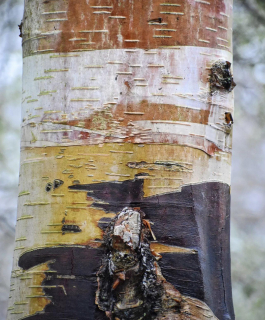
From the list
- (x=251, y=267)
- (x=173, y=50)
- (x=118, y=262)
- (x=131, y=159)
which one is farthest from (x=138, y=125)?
(x=251, y=267)

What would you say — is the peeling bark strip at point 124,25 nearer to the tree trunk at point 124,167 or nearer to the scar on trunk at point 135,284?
the tree trunk at point 124,167

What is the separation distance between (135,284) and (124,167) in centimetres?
25

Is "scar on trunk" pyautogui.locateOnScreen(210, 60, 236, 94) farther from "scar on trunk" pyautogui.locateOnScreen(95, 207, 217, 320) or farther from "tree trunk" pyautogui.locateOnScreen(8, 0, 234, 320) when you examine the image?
"scar on trunk" pyautogui.locateOnScreen(95, 207, 217, 320)

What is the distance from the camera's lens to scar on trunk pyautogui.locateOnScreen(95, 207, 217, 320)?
1.10 meters

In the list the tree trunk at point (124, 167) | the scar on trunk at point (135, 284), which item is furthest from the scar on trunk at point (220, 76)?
the scar on trunk at point (135, 284)

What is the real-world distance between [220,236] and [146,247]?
0.66ft

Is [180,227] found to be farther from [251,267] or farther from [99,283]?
[251,267]

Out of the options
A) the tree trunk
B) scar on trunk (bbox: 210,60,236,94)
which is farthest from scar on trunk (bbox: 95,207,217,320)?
scar on trunk (bbox: 210,60,236,94)

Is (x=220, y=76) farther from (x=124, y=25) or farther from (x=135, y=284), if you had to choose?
(x=135, y=284)

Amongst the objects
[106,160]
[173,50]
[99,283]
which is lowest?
[99,283]

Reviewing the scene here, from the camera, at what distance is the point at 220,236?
4.03 ft

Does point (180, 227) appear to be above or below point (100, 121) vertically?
below

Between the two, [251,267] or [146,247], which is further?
[251,267]

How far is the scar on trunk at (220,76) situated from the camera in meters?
1.24
